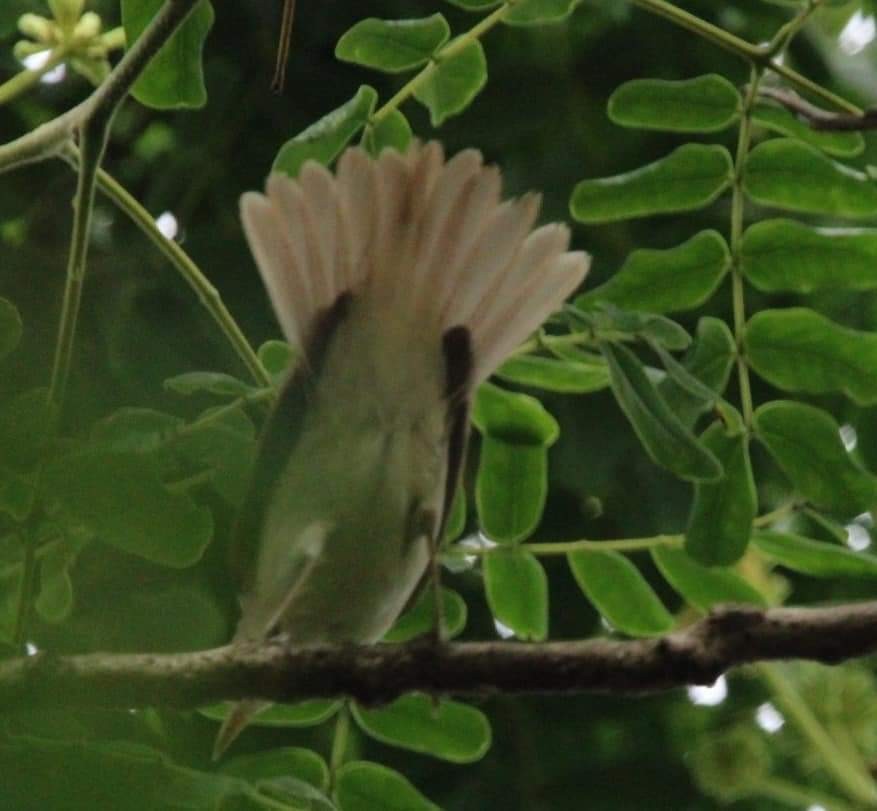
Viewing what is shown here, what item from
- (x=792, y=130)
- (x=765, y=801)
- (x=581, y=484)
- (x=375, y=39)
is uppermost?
(x=375, y=39)

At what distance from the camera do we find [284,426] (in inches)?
68.4

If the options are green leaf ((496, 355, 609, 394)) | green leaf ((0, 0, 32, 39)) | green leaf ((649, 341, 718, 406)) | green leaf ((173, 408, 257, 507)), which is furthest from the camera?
green leaf ((0, 0, 32, 39))

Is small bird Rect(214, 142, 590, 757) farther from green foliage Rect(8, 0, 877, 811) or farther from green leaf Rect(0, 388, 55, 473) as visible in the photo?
green leaf Rect(0, 388, 55, 473)

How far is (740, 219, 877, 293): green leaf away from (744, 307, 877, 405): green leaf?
0.20 ft

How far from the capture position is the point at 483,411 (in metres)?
1.93

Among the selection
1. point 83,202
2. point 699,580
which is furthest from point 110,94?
point 699,580

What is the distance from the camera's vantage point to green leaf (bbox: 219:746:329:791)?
6.03 feet

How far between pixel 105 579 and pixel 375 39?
0.78 meters

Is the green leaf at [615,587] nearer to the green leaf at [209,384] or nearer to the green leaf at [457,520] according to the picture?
the green leaf at [457,520]

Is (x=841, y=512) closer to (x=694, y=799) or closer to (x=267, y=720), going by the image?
(x=267, y=720)

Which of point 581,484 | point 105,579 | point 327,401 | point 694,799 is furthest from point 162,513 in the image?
point 694,799

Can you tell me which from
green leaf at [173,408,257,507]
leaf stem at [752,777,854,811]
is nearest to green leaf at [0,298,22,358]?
green leaf at [173,408,257,507]

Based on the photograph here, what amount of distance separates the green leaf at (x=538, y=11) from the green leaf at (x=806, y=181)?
0.27 metres

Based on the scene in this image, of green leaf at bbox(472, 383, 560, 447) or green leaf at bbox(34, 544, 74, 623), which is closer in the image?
green leaf at bbox(34, 544, 74, 623)
